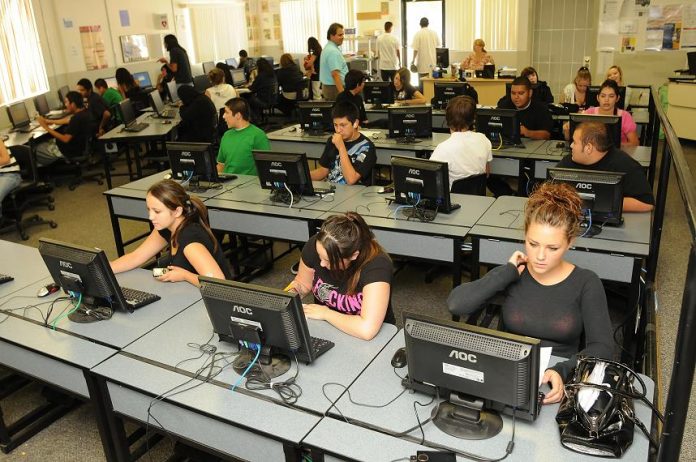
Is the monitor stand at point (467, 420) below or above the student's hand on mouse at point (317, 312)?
below

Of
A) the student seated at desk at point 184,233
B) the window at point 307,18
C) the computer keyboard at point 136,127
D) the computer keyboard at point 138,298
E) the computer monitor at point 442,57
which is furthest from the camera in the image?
the window at point 307,18

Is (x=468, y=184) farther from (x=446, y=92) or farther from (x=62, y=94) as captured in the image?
(x=62, y=94)

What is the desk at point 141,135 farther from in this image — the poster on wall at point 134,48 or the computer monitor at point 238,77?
the computer monitor at point 238,77

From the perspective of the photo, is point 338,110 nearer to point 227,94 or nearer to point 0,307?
point 0,307

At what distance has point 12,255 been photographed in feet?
11.2

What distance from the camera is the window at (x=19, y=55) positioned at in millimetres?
7895

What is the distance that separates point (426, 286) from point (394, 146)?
161 centimetres

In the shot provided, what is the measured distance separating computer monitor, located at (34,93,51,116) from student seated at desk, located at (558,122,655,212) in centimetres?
722

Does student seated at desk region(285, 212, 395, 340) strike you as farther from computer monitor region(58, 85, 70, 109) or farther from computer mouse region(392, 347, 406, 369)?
computer monitor region(58, 85, 70, 109)

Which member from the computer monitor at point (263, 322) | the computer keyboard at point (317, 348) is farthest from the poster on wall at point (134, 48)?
the computer keyboard at point (317, 348)

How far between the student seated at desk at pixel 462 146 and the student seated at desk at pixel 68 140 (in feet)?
16.0

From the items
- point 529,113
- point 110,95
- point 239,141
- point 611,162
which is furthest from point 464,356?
point 110,95

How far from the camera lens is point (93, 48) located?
939cm

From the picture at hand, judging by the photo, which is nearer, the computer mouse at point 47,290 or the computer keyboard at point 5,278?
the computer mouse at point 47,290
